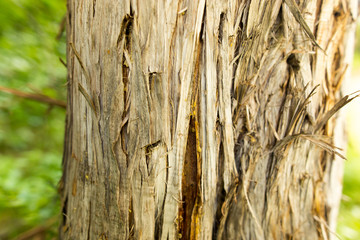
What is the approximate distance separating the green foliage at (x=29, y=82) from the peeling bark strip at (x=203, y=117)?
0.62 m

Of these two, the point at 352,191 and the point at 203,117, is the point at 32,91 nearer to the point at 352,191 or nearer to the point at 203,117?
the point at 203,117

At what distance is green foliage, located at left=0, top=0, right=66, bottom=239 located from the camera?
54.5 inches

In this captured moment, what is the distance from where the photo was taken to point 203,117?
76 cm

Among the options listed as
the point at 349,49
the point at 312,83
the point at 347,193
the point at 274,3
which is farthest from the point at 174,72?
the point at 347,193

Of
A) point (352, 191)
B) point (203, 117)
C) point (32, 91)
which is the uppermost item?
point (32, 91)

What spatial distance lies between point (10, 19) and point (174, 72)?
152 centimetres

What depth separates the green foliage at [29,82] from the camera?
138 cm

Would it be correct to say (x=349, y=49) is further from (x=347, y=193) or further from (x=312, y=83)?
(x=347, y=193)

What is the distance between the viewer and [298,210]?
2.94 ft

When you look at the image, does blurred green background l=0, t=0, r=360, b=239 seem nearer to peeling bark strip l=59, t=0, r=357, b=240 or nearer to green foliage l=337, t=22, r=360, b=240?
green foliage l=337, t=22, r=360, b=240

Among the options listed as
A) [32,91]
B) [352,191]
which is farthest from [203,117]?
[352,191]

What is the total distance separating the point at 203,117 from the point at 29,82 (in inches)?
53.4

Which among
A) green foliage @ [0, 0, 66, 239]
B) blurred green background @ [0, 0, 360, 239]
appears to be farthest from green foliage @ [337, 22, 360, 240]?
green foliage @ [0, 0, 66, 239]

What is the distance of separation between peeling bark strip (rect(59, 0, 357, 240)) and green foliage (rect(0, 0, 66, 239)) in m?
0.62
